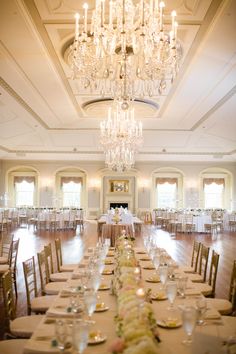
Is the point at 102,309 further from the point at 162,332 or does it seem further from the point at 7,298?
the point at 7,298

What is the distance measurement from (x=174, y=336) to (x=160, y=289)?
40.3 inches

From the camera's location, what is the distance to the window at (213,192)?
1917 centimetres

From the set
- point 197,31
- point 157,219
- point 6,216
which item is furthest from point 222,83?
point 6,216

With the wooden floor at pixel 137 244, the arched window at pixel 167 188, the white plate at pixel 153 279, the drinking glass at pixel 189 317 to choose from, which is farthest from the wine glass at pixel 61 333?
the arched window at pixel 167 188

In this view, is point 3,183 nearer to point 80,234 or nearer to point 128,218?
point 80,234

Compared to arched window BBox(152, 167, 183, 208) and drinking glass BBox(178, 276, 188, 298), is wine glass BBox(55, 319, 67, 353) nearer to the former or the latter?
drinking glass BBox(178, 276, 188, 298)

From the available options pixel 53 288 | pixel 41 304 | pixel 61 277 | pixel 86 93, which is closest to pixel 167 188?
pixel 86 93

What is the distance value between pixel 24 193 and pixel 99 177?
4.37 metres

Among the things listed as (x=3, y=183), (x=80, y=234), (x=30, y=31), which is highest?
(x=30, y=31)

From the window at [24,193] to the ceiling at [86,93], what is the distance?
7.54ft

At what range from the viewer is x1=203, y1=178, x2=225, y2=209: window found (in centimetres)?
1917

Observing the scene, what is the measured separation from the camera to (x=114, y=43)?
431 cm

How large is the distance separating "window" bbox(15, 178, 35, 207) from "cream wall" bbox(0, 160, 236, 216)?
0.71 meters

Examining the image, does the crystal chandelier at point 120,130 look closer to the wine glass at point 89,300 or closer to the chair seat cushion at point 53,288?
the chair seat cushion at point 53,288
